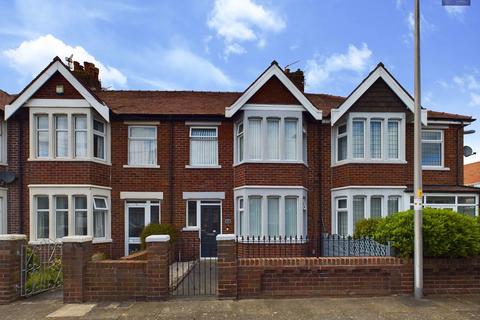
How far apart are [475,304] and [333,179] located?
7.37 metres

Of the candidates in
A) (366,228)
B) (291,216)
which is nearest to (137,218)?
(291,216)

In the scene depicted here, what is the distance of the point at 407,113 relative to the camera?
14430 mm

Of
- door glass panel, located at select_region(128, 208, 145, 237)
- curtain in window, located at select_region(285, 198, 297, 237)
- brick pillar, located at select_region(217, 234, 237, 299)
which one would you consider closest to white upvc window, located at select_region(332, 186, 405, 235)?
curtain in window, located at select_region(285, 198, 297, 237)

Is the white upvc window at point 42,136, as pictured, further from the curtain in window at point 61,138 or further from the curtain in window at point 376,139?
the curtain in window at point 376,139

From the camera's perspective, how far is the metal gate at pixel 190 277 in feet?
29.8

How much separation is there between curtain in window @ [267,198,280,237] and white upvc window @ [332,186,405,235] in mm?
2357

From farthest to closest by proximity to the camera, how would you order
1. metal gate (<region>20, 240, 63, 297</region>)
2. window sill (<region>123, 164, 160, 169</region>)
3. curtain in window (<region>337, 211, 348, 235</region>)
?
window sill (<region>123, 164, 160, 169</region>)
curtain in window (<region>337, 211, 348, 235</region>)
metal gate (<region>20, 240, 63, 297</region>)

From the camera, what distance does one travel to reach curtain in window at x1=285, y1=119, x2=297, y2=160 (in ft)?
46.8

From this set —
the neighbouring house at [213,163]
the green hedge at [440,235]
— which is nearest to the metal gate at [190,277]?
the neighbouring house at [213,163]

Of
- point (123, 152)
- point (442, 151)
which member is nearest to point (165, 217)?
point (123, 152)

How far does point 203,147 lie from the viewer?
15.2 meters

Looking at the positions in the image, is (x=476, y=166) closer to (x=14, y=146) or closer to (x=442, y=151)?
(x=442, y=151)

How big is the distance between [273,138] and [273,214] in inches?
104

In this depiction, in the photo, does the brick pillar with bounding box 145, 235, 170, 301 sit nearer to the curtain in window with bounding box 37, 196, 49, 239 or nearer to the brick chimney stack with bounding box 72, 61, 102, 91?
the curtain in window with bounding box 37, 196, 49, 239
